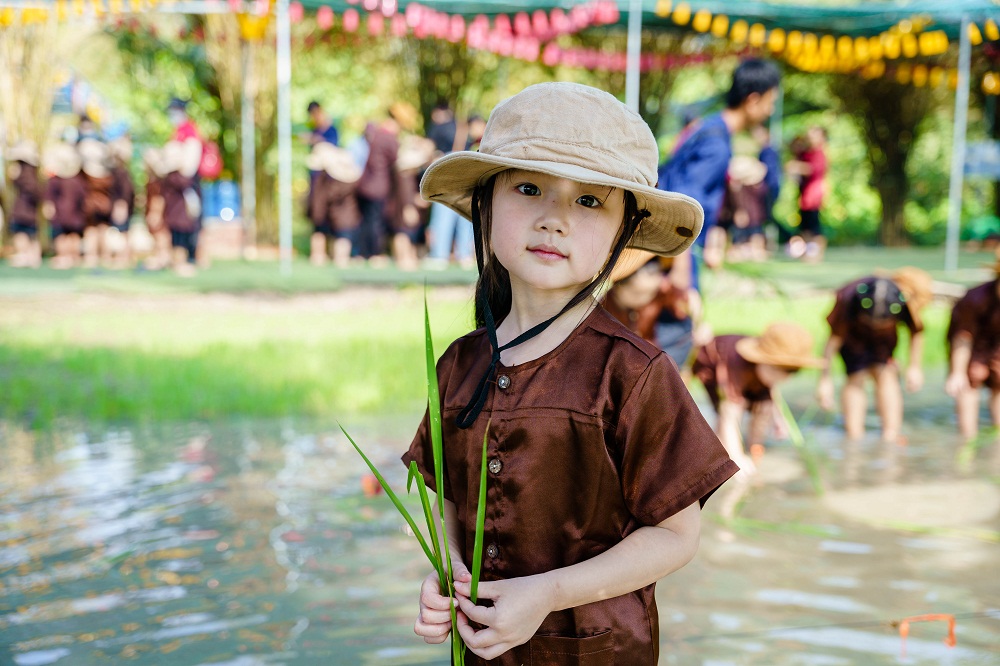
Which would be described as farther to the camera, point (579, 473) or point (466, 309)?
point (466, 309)

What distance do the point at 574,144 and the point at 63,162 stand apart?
11.3 m

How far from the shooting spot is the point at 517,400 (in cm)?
148

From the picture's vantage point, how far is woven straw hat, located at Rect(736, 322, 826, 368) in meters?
4.37

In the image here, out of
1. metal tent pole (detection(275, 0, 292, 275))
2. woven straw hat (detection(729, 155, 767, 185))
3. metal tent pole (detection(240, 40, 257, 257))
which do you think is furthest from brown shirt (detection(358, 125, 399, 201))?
woven straw hat (detection(729, 155, 767, 185))

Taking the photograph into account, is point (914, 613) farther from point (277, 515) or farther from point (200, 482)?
point (200, 482)

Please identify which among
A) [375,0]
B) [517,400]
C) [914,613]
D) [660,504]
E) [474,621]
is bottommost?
[914,613]

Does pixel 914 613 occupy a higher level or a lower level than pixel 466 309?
lower

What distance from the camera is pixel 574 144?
143 cm

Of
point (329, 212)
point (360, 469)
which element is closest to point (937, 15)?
point (329, 212)

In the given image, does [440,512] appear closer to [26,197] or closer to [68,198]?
[68,198]

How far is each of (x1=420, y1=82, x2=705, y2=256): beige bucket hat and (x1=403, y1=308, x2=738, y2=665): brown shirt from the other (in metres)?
0.23

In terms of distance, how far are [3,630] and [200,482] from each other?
141 cm

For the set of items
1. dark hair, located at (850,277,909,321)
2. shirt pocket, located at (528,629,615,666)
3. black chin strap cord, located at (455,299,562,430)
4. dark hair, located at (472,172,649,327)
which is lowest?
shirt pocket, located at (528,629,615,666)

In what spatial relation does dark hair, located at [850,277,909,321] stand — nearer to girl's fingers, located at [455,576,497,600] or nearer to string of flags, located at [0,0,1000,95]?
girl's fingers, located at [455,576,497,600]
